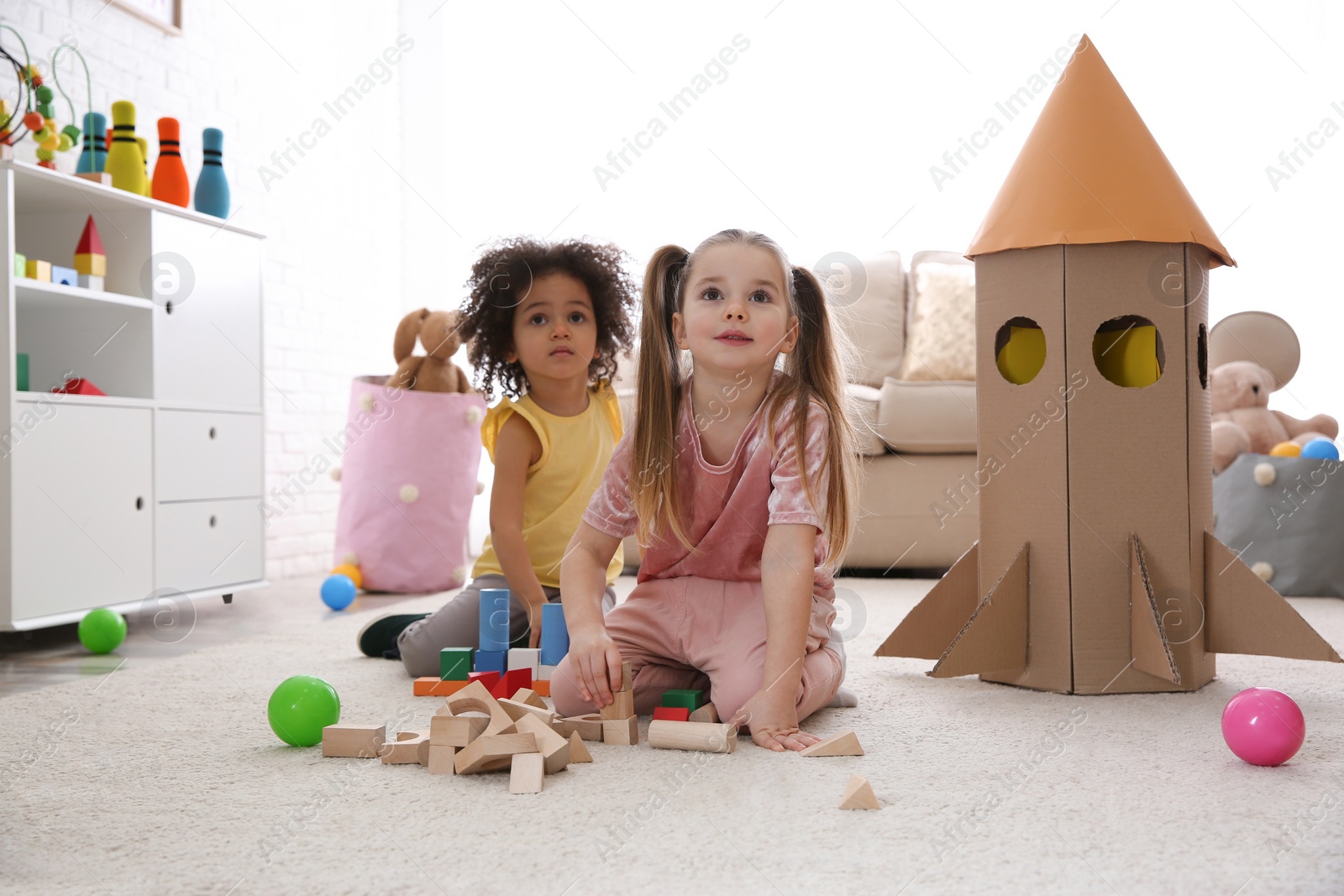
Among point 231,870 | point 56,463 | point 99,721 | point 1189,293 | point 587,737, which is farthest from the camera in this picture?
point 56,463

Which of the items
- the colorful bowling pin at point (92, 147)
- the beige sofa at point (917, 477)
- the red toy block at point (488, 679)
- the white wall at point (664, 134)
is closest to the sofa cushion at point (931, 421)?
the beige sofa at point (917, 477)

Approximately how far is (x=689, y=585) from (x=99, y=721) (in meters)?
0.82

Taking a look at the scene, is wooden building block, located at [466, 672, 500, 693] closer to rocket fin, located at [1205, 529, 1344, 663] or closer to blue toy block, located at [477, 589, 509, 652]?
blue toy block, located at [477, 589, 509, 652]

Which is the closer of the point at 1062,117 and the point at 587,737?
the point at 587,737

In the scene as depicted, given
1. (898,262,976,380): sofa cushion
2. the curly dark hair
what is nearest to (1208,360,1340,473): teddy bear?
(898,262,976,380): sofa cushion

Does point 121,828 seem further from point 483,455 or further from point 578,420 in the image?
point 483,455

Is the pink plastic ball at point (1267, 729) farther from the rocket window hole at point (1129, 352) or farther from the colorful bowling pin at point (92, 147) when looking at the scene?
the colorful bowling pin at point (92, 147)

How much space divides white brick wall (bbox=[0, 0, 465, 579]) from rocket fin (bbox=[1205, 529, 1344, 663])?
2733 millimetres

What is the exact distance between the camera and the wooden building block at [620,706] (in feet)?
4.19

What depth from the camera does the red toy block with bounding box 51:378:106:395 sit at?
211 cm

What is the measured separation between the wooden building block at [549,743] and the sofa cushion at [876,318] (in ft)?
8.46

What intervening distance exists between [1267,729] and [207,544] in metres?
2.22

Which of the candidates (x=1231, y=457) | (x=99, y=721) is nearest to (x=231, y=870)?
(x=99, y=721)

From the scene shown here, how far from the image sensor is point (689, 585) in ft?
4.82
